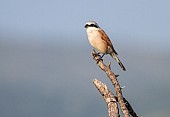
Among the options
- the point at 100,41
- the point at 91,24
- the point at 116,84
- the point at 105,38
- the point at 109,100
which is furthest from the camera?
the point at 100,41

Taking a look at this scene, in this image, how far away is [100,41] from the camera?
776 inches

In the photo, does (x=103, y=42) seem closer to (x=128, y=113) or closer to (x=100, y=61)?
(x=100, y=61)

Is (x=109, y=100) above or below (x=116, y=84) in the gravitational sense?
below

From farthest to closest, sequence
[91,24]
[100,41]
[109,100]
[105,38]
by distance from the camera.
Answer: [100,41] → [105,38] → [91,24] → [109,100]

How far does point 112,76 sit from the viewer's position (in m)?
14.8

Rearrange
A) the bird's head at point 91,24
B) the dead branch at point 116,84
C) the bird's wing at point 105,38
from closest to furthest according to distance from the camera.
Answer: the dead branch at point 116,84, the bird's head at point 91,24, the bird's wing at point 105,38

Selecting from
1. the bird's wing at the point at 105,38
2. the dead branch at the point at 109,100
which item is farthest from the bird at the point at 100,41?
the dead branch at the point at 109,100

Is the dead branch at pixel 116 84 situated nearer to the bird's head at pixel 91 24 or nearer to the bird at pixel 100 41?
the bird's head at pixel 91 24

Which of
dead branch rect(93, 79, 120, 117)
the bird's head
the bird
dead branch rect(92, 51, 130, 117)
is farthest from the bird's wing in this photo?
dead branch rect(93, 79, 120, 117)

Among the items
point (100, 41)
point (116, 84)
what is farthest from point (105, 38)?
point (116, 84)

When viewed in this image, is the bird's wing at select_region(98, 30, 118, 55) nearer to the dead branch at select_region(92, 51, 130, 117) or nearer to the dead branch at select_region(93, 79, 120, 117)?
the dead branch at select_region(92, 51, 130, 117)

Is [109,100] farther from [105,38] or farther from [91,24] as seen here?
[105,38]

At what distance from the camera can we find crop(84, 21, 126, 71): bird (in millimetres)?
19422

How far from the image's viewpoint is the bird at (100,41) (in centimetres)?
1942
